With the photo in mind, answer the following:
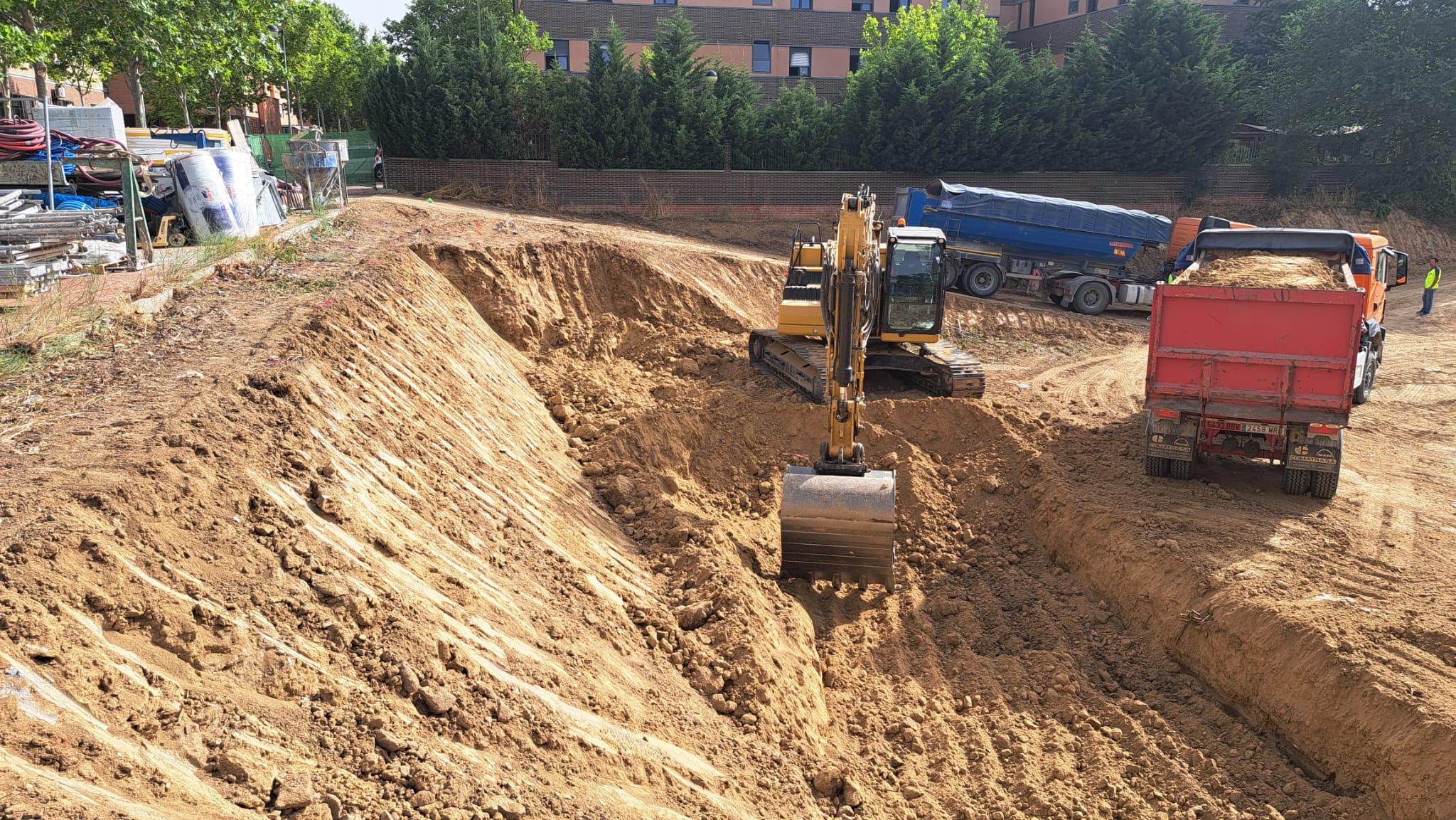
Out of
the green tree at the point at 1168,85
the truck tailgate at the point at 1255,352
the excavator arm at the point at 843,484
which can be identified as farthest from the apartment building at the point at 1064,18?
the excavator arm at the point at 843,484

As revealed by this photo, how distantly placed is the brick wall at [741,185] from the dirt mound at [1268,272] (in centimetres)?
1902

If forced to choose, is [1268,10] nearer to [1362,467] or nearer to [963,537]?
[1362,467]

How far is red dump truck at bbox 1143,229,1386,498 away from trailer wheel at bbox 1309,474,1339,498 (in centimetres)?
1

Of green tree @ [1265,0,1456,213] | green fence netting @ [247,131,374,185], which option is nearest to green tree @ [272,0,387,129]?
green fence netting @ [247,131,374,185]

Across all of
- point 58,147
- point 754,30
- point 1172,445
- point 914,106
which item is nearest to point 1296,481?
point 1172,445

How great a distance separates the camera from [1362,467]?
11969 millimetres

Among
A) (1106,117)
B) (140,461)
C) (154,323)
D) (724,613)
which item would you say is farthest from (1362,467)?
(1106,117)

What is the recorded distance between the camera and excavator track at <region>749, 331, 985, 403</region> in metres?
13.5

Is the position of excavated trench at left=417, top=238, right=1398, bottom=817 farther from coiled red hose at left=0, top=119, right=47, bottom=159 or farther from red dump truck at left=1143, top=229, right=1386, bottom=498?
coiled red hose at left=0, top=119, right=47, bottom=159

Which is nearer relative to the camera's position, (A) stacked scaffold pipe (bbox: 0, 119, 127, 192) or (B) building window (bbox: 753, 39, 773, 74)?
(A) stacked scaffold pipe (bbox: 0, 119, 127, 192)

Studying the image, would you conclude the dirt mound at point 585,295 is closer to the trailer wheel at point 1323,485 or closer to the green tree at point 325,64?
the trailer wheel at point 1323,485

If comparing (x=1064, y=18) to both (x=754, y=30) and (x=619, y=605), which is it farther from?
(x=619, y=605)

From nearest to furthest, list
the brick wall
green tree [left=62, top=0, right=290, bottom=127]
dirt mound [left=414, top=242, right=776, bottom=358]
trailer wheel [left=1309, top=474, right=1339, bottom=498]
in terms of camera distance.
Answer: trailer wheel [left=1309, top=474, right=1339, bottom=498] < dirt mound [left=414, top=242, right=776, bottom=358] < green tree [left=62, top=0, right=290, bottom=127] < the brick wall

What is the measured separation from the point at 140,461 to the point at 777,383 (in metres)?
9.93
